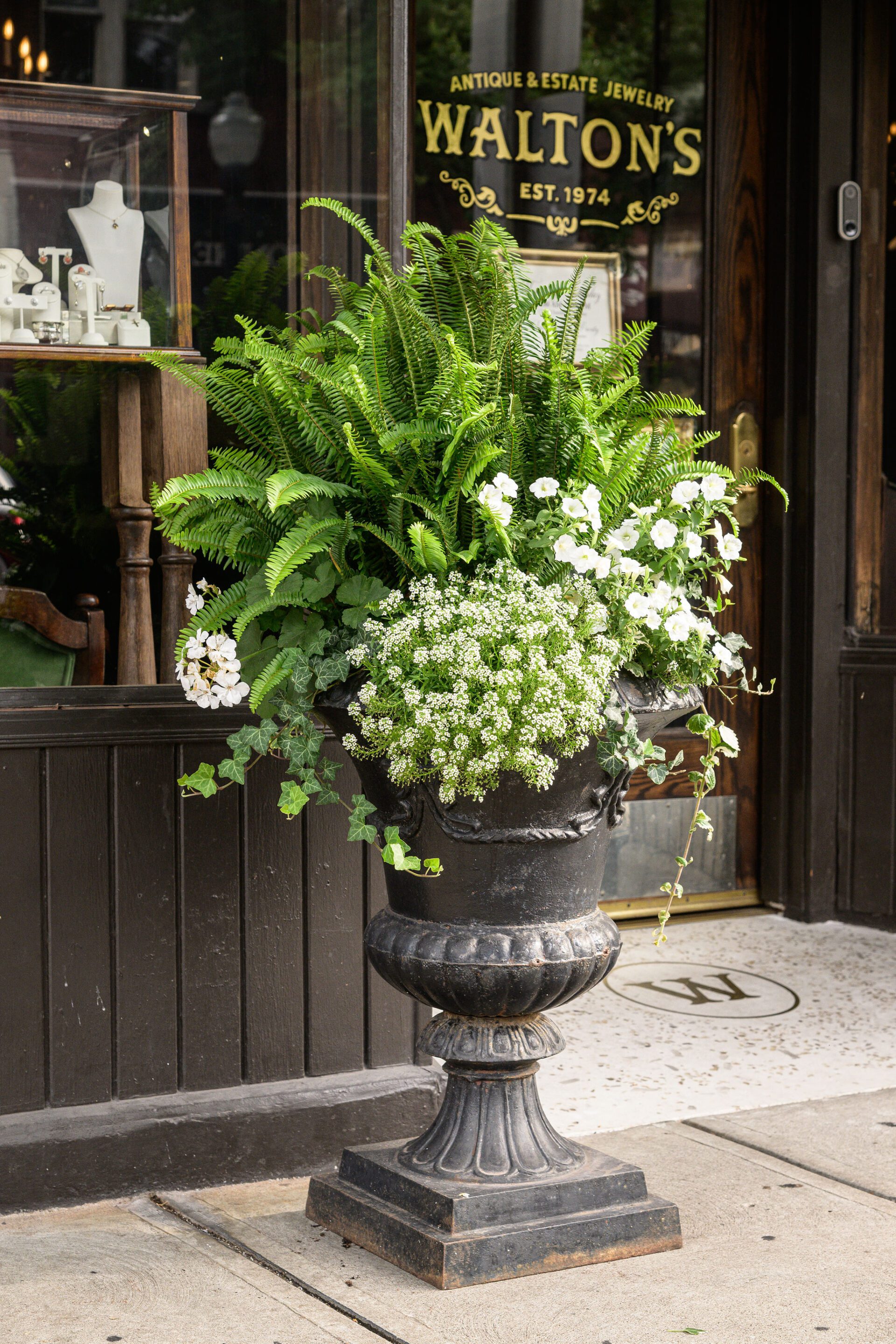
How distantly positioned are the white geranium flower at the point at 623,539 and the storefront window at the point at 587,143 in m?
2.30

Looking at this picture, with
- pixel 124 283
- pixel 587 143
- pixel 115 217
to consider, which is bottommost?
pixel 124 283

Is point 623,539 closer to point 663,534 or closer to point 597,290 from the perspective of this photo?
point 663,534

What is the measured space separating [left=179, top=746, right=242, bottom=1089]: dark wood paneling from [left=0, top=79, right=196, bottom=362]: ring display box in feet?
2.73

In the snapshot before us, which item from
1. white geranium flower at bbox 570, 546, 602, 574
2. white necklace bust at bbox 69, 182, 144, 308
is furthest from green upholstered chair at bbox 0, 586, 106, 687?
white geranium flower at bbox 570, 546, 602, 574

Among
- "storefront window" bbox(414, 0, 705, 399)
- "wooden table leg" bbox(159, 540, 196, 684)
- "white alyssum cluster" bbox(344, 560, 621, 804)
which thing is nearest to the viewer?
"white alyssum cluster" bbox(344, 560, 621, 804)

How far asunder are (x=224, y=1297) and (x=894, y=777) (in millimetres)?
2979

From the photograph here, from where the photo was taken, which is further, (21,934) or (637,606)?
(21,934)

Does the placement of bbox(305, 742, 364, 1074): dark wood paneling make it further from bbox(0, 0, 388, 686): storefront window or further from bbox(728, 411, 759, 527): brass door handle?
bbox(728, 411, 759, 527): brass door handle

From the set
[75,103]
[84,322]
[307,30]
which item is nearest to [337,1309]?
[84,322]

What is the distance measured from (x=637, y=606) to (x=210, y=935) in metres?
1.15

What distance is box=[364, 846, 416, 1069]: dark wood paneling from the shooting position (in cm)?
303

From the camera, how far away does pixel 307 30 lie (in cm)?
308

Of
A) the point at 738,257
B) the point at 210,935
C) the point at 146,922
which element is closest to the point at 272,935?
the point at 210,935

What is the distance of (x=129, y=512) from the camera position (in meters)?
2.91
